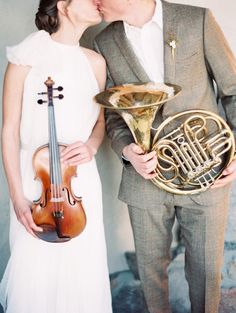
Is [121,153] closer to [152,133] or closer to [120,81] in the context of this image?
[152,133]

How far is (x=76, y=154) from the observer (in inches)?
70.7

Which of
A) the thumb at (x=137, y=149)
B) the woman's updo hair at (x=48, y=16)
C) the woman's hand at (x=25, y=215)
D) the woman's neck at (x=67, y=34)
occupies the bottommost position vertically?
the woman's hand at (x=25, y=215)

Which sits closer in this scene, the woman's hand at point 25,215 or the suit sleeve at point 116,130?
the woman's hand at point 25,215

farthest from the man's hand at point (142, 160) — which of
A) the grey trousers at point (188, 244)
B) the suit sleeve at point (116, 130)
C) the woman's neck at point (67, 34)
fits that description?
the woman's neck at point (67, 34)

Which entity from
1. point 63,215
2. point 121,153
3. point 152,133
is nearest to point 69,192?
point 63,215

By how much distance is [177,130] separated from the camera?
1.79 m

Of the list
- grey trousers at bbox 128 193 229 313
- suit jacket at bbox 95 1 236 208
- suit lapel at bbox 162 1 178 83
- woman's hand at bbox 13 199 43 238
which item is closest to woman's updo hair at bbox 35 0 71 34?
suit jacket at bbox 95 1 236 208

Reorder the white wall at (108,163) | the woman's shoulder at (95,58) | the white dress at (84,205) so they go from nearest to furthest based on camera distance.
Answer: the white dress at (84,205) < the woman's shoulder at (95,58) < the white wall at (108,163)

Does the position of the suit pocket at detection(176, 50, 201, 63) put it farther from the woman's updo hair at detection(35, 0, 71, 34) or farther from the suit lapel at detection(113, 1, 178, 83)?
the woman's updo hair at detection(35, 0, 71, 34)

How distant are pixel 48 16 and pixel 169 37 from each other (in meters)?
0.48

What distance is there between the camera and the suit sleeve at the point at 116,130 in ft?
6.51

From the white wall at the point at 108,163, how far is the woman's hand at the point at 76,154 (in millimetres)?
723

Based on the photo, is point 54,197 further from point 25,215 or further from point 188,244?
point 188,244

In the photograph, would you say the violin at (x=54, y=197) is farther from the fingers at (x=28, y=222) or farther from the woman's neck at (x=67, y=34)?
the woman's neck at (x=67, y=34)
